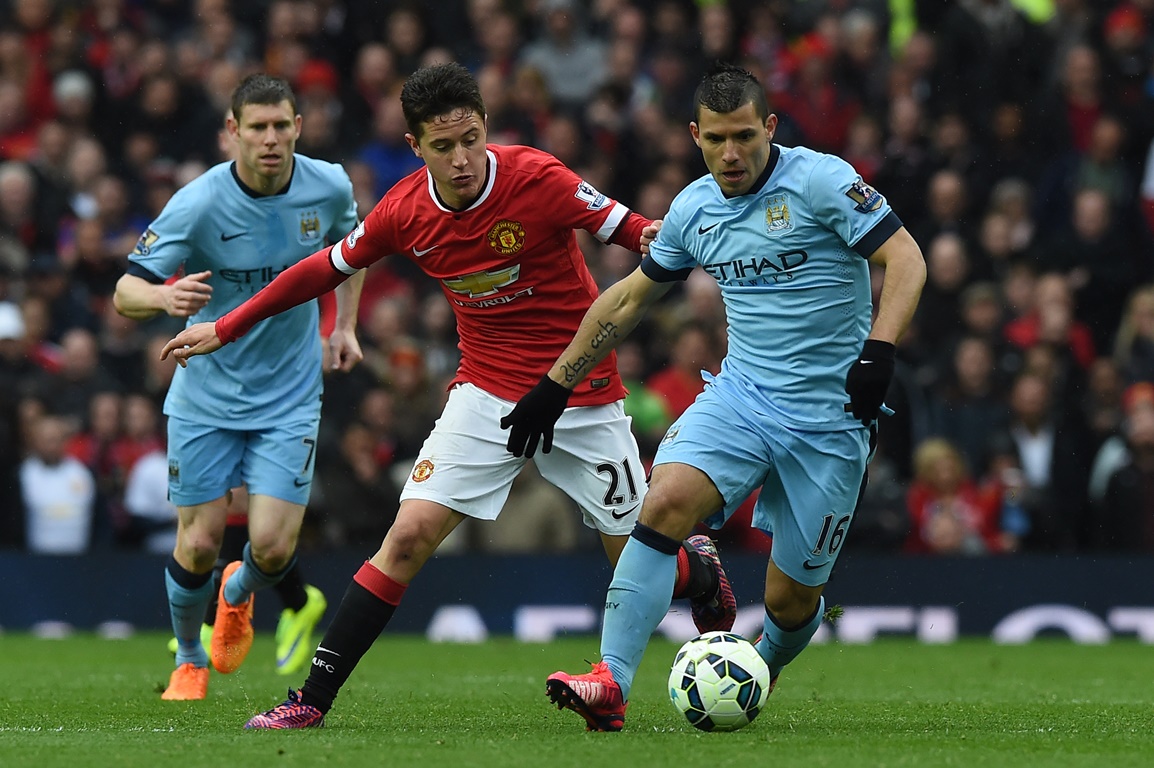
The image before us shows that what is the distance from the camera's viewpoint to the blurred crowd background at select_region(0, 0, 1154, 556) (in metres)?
13.7

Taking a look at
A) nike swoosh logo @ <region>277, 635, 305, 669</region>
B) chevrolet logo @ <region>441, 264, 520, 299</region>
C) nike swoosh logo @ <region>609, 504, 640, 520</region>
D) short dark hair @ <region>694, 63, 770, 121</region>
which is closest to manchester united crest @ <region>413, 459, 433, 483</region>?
chevrolet logo @ <region>441, 264, 520, 299</region>

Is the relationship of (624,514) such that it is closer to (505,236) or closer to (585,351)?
(585,351)

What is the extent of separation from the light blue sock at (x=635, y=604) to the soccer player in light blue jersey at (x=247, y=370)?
2.53 metres

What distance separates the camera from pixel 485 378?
24.9 feet

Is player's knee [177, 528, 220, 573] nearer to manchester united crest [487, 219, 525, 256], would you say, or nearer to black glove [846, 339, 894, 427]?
manchester united crest [487, 219, 525, 256]

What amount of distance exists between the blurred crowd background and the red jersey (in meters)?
6.14

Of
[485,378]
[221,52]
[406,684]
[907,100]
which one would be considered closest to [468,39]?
[221,52]

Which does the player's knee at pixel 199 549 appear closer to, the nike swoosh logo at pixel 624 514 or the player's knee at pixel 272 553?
the player's knee at pixel 272 553

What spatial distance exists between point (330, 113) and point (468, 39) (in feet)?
6.29

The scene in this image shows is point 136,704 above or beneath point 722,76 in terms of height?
beneath

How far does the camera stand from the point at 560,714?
773 cm

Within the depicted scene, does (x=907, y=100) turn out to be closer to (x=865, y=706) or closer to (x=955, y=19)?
(x=955, y=19)

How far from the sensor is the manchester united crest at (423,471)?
7188mm

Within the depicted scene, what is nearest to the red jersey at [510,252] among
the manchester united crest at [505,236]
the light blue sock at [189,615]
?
the manchester united crest at [505,236]
